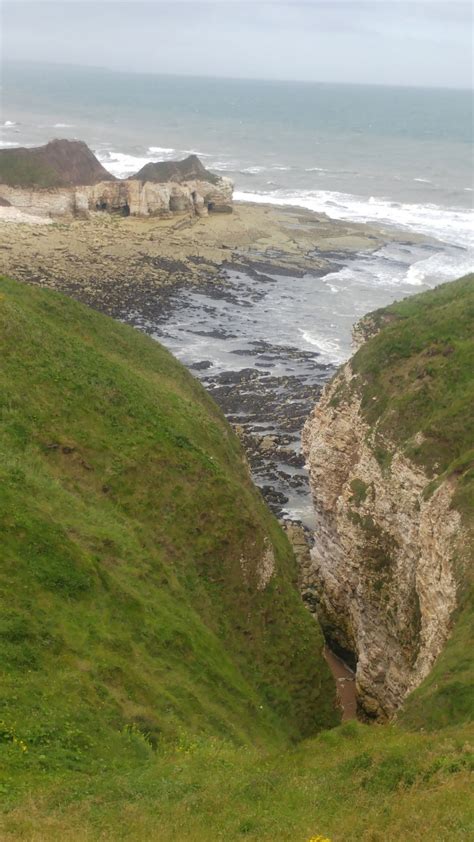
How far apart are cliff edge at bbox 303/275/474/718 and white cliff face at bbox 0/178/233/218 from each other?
66160 mm

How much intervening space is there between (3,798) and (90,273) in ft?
209

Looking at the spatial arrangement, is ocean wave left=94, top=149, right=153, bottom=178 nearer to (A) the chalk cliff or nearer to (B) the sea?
(B) the sea

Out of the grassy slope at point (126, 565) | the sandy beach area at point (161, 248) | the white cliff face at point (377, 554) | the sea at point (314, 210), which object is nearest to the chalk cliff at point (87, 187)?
the sandy beach area at point (161, 248)

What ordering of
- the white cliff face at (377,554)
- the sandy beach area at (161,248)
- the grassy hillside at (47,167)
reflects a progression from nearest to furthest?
1. the white cliff face at (377,554)
2. the sandy beach area at (161,248)
3. the grassy hillside at (47,167)

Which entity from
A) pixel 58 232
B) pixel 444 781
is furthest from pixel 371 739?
pixel 58 232

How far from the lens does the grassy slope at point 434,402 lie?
20.6 m

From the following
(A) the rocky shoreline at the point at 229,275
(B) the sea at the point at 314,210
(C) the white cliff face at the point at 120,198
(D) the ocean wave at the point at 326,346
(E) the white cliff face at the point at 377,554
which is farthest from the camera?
(C) the white cliff face at the point at 120,198

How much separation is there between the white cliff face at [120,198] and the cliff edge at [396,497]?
217ft

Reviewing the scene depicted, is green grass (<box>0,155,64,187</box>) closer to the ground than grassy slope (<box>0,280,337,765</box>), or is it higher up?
higher up

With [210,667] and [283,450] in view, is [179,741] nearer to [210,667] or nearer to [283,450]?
[210,667]

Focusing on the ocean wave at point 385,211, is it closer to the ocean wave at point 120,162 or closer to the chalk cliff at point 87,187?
the chalk cliff at point 87,187

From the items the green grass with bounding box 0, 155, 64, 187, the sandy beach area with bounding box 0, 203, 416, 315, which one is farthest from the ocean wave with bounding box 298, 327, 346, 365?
the green grass with bounding box 0, 155, 64, 187

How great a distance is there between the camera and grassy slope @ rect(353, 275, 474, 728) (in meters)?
20.6

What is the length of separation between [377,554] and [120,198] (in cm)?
7745
